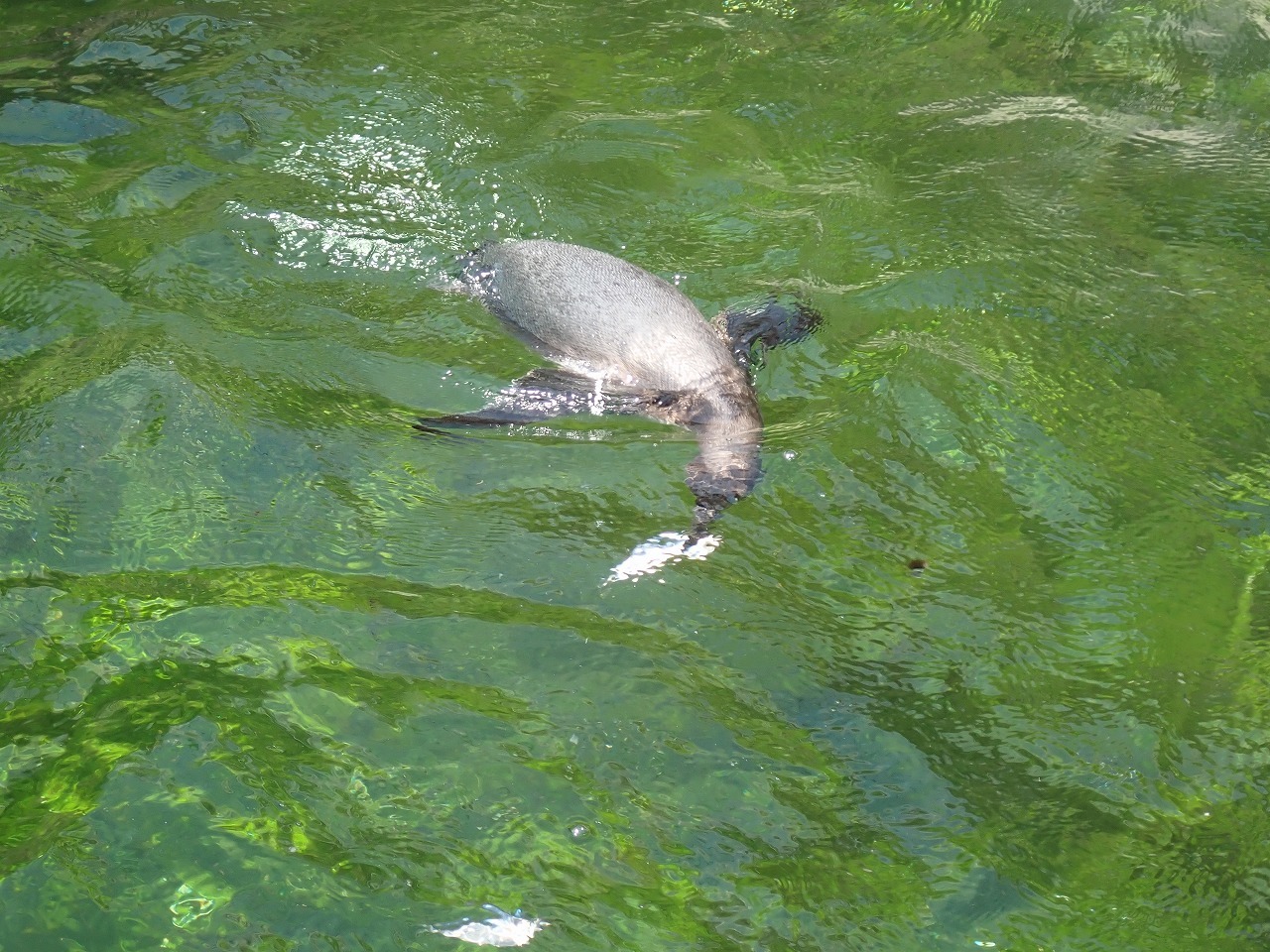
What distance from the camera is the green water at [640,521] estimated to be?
330 centimetres

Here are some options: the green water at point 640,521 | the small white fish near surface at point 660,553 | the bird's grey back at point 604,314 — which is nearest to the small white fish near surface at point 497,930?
the green water at point 640,521

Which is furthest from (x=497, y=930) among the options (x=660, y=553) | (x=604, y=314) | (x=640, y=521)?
(x=604, y=314)

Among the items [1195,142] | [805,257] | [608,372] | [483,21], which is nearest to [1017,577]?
[608,372]

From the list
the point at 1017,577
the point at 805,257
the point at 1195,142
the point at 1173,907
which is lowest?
the point at 1173,907

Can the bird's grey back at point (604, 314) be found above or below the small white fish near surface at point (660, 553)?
above

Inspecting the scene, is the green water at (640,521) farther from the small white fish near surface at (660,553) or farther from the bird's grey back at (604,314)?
→ the bird's grey back at (604,314)

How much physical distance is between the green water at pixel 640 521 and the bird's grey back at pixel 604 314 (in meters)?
0.22

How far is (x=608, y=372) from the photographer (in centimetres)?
523

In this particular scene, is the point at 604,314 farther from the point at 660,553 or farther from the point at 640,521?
the point at 660,553

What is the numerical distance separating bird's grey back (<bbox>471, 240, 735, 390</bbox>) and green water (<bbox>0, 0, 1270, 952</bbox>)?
22 centimetres

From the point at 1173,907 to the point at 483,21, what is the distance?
7368 mm

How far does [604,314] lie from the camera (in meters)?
5.38

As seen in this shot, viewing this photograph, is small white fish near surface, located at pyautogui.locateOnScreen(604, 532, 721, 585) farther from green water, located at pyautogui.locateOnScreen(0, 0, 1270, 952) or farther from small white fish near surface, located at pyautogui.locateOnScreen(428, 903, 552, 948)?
small white fish near surface, located at pyautogui.locateOnScreen(428, 903, 552, 948)

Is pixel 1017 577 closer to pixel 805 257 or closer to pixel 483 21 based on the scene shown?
pixel 805 257
